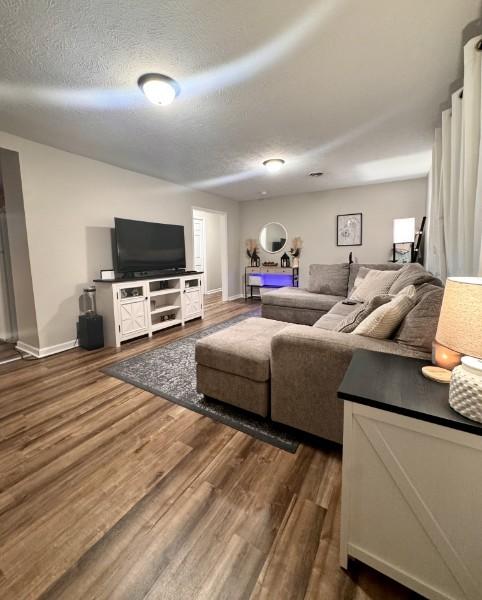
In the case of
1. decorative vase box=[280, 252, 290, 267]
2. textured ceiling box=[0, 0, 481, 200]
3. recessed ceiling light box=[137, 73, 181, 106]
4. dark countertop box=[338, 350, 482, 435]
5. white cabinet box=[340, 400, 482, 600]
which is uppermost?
textured ceiling box=[0, 0, 481, 200]

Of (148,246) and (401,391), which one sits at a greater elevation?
(148,246)

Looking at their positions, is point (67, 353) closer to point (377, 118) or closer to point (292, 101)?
point (292, 101)

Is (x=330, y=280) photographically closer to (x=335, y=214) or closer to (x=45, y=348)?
(x=335, y=214)

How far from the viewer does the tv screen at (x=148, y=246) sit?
363 cm

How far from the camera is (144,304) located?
12.2ft

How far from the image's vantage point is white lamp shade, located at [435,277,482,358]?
Answer: 2.56 feet

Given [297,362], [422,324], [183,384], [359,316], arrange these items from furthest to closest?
[183,384]
[359,316]
[297,362]
[422,324]

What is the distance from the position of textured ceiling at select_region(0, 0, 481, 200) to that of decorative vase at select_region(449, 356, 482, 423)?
5.73 ft

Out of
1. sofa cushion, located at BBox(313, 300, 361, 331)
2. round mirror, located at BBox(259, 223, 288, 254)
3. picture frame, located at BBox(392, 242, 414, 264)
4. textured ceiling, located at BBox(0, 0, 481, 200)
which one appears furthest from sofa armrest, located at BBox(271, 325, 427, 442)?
round mirror, located at BBox(259, 223, 288, 254)

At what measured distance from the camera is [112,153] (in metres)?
3.20

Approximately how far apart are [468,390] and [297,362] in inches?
34.4

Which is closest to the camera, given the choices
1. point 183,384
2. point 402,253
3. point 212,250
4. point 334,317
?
point 183,384

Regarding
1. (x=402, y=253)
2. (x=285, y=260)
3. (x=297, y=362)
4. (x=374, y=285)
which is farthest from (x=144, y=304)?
(x=402, y=253)

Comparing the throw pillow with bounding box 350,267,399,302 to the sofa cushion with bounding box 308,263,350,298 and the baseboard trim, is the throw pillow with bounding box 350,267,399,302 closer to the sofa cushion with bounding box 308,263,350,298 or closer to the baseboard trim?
the sofa cushion with bounding box 308,263,350,298
